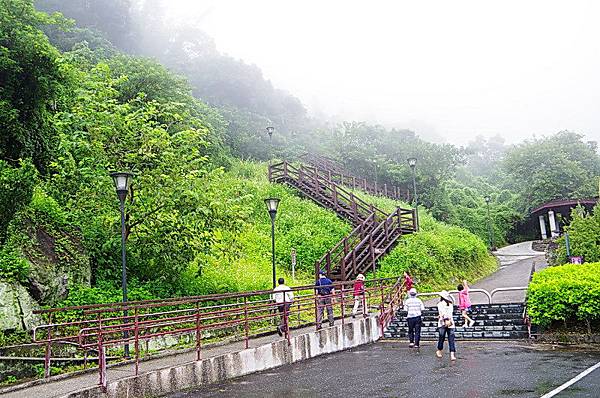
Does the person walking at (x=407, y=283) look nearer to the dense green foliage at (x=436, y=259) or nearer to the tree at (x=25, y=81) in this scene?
the dense green foliage at (x=436, y=259)

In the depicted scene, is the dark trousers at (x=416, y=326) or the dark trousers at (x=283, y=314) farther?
the dark trousers at (x=416, y=326)

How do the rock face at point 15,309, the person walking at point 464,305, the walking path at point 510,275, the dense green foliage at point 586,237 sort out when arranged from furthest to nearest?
1. the walking path at point 510,275
2. the dense green foliage at point 586,237
3. the person walking at point 464,305
4. the rock face at point 15,309

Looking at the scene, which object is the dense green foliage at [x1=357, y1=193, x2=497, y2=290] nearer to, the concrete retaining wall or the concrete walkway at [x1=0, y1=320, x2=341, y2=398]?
the concrete retaining wall

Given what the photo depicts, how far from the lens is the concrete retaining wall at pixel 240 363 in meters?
8.46

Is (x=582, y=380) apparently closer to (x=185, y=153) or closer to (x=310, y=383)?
(x=310, y=383)

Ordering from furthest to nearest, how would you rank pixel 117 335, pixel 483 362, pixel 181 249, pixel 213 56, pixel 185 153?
pixel 213 56
pixel 185 153
pixel 181 249
pixel 117 335
pixel 483 362

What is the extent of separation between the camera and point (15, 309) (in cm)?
1070

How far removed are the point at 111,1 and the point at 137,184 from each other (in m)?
50.3

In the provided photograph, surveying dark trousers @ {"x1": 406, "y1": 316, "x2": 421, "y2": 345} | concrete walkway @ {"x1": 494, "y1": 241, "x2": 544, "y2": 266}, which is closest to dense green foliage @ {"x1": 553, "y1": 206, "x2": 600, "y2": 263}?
dark trousers @ {"x1": 406, "y1": 316, "x2": 421, "y2": 345}

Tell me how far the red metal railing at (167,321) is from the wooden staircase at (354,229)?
12.2 feet

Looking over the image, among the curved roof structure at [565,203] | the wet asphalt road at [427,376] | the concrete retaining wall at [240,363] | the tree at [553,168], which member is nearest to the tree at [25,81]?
the concrete retaining wall at [240,363]

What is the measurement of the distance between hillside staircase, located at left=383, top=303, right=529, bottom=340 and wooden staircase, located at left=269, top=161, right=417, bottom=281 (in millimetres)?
4366

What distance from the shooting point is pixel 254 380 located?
1013 centimetres

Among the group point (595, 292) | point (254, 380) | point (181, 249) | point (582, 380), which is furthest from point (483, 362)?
point (181, 249)
